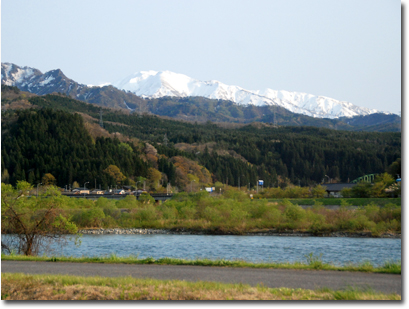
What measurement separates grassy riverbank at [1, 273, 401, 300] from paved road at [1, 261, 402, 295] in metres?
1.23

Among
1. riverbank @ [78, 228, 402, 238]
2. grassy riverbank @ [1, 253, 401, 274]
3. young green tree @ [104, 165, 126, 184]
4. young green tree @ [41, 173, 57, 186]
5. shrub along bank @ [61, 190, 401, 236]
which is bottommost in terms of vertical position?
riverbank @ [78, 228, 402, 238]

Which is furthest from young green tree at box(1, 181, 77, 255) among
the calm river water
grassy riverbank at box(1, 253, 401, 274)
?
the calm river water

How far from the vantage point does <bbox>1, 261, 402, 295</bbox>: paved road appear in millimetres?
13055

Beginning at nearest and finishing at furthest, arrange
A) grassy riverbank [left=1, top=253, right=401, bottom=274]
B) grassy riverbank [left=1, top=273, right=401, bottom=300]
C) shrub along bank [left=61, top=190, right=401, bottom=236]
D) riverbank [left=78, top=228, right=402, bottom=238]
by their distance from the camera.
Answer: grassy riverbank [left=1, top=273, right=401, bottom=300]
grassy riverbank [left=1, top=253, right=401, bottom=274]
riverbank [left=78, top=228, right=402, bottom=238]
shrub along bank [left=61, top=190, right=401, bottom=236]

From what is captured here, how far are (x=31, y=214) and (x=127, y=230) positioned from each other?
112 ft

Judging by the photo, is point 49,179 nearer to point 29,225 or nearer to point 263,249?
point 263,249

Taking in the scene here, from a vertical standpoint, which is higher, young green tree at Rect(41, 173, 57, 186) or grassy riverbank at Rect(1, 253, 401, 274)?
young green tree at Rect(41, 173, 57, 186)

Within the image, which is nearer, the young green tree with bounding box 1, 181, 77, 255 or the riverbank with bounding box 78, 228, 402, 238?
the young green tree with bounding box 1, 181, 77, 255

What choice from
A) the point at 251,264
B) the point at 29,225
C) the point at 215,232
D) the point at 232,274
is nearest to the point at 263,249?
the point at 215,232

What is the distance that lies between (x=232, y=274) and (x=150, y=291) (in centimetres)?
412

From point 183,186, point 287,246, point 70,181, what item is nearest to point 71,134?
point 70,181

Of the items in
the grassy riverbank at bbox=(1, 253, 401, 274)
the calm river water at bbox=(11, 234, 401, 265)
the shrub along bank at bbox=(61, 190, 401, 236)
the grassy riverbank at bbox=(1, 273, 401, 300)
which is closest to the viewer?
the grassy riverbank at bbox=(1, 273, 401, 300)

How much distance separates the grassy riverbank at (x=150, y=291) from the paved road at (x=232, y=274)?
48.4 inches

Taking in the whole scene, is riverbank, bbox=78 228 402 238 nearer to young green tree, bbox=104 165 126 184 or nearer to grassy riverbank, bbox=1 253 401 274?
grassy riverbank, bbox=1 253 401 274
